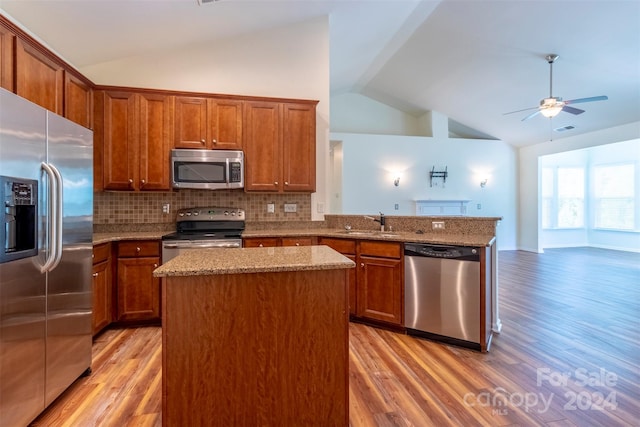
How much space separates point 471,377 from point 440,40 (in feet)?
15.6

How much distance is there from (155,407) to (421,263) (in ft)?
7.05

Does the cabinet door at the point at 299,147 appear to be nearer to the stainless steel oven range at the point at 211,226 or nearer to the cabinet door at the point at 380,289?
the stainless steel oven range at the point at 211,226

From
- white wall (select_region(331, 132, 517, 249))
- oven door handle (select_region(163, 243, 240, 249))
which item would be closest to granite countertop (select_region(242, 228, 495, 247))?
oven door handle (select_region(163, 243, 240, 249))

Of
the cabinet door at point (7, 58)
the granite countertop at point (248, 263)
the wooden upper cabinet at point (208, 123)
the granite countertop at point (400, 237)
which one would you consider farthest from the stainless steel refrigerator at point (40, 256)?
the wooden upper cabinet at point (208, 123)

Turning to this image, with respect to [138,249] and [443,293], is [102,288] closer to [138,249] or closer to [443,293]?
[138,249]

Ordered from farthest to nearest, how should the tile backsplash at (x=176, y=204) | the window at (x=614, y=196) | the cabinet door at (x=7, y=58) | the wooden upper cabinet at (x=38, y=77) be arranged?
1. the window at (x=614, y=196)
2. the tile backsplash at (x=176, y=204)
3. the wooden upper cabinet at (x=38, y=77)
4. the cabinet door at (x=7, y=58)

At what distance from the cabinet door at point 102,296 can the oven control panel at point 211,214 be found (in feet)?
3.06

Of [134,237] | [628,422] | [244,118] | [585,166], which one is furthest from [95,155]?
[585,166]

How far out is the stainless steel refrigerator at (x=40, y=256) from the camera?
4.66 ft

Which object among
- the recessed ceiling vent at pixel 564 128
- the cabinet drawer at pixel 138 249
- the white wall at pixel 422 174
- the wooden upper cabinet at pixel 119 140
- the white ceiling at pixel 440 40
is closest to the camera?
the white ceiling at pixel 440 40

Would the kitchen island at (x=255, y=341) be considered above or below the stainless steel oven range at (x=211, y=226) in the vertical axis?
below

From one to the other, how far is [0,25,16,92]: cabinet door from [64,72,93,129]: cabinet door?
63 cm

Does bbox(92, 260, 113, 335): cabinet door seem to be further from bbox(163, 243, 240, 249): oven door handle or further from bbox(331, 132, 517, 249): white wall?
bbox(331, 132, 517, 249): white wall

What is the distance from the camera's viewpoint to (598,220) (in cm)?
834
